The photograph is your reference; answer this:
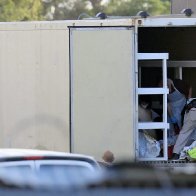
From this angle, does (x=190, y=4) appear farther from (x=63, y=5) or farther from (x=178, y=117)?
(x=63, y=5)

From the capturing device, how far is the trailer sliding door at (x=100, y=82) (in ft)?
33.0

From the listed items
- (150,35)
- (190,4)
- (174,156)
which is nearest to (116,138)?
(174,156)

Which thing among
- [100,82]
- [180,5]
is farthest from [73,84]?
[180,5]

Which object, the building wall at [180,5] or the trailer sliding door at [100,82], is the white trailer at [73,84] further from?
the building wall at [180,5]

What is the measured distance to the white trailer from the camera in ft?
32.9

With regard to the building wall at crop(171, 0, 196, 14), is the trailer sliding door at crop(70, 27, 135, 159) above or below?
below

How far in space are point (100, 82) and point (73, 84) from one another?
41 cm

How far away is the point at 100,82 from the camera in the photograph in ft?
33.3

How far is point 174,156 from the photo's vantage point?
11.0 metres

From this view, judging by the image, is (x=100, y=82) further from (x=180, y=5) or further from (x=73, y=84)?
(x=180, y=5)

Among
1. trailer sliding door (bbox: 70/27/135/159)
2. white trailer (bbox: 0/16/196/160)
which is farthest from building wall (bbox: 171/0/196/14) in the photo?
trailer sliding door (bbox: 70/27/135/159)

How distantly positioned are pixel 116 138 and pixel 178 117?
2.33m

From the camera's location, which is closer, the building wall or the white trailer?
the white trailer

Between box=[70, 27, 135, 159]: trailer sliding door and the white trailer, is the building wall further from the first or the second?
box=[70, 27, 135, 159]: trailer sliding door
